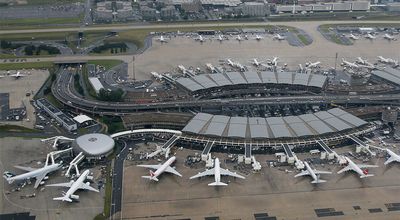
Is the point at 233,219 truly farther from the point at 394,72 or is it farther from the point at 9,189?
the point at 394,72

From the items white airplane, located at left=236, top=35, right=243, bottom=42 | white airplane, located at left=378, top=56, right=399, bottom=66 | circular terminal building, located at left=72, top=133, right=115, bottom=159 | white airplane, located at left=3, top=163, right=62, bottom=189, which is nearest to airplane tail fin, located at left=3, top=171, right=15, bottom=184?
white airplane, located at left=3, top=163, right=62, bottom=189

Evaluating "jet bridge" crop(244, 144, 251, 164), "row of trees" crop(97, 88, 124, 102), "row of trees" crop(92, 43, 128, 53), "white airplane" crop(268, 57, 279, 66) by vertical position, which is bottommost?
"jet bridge" crop(244, 144, 251, 164)

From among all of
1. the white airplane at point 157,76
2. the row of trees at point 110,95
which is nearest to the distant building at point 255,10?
the white airplane at point 157,76

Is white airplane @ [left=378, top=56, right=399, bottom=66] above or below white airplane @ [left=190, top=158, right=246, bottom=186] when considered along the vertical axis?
above

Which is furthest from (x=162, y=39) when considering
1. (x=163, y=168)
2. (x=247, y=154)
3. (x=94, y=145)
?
(x=163, y=168)

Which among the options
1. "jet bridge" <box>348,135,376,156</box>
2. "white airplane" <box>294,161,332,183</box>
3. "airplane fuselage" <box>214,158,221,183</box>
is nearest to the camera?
"airplane fuselage" <box>214,158,221,183</box>

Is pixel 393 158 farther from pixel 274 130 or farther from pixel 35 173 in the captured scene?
pixel 35 173

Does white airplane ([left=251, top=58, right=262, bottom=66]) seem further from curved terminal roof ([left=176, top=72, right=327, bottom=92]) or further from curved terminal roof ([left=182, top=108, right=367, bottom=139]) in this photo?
curved terminal roof ([left=182, top=108, right=367, bottom=139])
